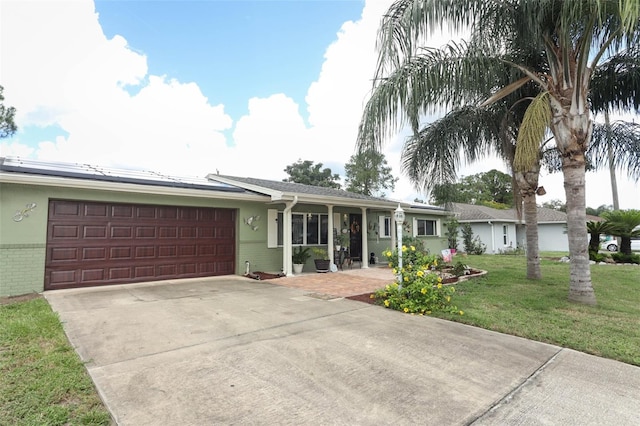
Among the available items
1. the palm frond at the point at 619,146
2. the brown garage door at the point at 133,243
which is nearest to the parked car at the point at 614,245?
the palm frond at the point at 619,146

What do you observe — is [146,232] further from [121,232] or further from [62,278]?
[62,278]

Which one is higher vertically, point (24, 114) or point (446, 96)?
point (24, 114)

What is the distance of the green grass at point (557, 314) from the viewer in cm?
435

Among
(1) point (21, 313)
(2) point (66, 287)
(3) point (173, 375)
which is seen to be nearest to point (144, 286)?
(2) point (66, 287)

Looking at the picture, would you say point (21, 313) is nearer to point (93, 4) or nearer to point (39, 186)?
point (39, 186)

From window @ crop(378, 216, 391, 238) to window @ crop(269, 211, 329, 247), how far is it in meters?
3.75

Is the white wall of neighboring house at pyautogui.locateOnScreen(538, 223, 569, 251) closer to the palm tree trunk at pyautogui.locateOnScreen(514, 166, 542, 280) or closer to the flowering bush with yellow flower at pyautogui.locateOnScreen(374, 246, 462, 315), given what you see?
the palm tree trunk at pyautogui.locateOnScreen(514, 166, 542, 280)

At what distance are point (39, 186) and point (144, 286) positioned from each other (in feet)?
10.5

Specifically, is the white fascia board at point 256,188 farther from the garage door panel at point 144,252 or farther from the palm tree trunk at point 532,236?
the palm tree trunk at point 532,236

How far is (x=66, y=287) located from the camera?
25.2 feet

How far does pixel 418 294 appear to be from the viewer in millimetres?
6160

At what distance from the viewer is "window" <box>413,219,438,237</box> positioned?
17127mm

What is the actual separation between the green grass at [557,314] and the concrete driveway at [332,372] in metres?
0.39

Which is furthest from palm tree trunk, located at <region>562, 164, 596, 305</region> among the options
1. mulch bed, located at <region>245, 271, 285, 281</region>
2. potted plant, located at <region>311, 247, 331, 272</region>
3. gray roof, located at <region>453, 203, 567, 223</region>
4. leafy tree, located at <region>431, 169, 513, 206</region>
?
leafy tree, located at <region>431, 169, 513, 206</region>
